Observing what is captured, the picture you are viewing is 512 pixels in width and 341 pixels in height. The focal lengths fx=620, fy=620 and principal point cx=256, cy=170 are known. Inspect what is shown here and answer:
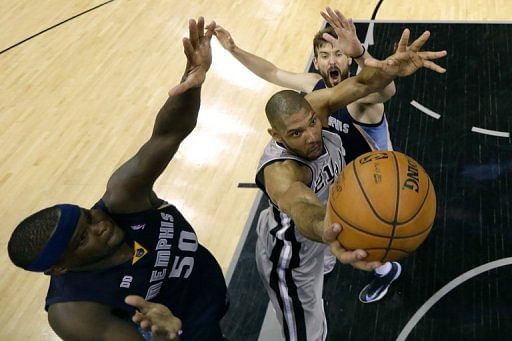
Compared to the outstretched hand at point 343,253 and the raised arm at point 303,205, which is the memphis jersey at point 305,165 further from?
the outstretched hand at point 343,253

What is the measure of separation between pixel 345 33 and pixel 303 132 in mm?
644

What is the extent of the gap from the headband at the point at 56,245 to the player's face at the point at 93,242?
0.02 metres

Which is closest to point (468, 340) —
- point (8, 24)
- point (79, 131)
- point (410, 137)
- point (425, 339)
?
point (425, 339)

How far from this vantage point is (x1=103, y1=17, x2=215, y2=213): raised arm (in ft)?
9.14

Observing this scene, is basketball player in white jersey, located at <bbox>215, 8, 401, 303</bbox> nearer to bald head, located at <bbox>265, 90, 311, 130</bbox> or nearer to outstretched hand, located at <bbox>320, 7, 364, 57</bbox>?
outstretched hand, located at <bbox>320, 7, 364, 57</bbox>

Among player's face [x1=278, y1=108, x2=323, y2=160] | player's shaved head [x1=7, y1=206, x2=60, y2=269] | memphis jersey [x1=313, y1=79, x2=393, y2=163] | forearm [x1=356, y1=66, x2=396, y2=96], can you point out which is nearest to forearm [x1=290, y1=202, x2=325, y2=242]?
player's face [x1=278, y1=108, x2=323, y2=160]

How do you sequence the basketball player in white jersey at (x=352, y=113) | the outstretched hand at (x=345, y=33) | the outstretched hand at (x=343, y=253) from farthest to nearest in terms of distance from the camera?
the basketball player in white jersey at (x=352, y=113)
the outstretched hand at (x=345, y=33)
the outstretched hand at (x=343, y=253)

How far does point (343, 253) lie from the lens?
7.10 ft

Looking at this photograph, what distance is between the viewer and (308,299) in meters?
3.59

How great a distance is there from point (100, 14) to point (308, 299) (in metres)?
6.37

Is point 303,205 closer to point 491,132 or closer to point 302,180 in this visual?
point 302,180

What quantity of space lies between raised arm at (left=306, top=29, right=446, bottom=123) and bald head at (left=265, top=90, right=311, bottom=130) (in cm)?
27

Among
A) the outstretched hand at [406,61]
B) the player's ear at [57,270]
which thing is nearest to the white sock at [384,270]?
the outstretched hand at [406,61]

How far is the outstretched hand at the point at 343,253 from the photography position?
2123 mm
